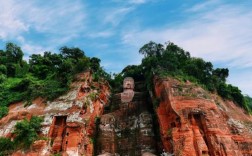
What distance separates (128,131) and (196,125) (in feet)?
25.5

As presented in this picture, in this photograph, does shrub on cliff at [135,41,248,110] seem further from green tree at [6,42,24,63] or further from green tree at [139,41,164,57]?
green tree at [6,42,24,63]

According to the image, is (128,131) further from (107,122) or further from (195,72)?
(195,72)

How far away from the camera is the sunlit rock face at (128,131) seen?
23.7 meters

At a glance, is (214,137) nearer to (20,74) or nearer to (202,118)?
(202,118)

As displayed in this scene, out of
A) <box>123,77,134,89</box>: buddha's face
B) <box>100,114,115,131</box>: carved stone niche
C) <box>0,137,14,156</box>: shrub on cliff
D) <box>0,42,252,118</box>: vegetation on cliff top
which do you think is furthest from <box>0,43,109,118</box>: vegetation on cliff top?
<box>100,114,115,131</box>: carved stone niche

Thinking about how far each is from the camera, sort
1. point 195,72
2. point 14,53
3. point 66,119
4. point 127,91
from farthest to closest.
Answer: point 14,53 → point 127,91 → point 195,72 → point 66,119

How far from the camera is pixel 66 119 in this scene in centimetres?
2338

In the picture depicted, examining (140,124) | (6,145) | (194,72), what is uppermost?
(194,72)

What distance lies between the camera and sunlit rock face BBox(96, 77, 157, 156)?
23.7 meters

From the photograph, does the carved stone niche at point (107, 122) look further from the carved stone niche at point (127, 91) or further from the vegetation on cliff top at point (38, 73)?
the vegetation on cliff top at point (38, 73)

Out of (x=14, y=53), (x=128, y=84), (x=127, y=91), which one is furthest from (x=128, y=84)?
(x=14, y=53)

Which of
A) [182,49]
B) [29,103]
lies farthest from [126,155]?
[182,49]

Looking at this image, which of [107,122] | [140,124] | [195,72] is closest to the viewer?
[140,124]

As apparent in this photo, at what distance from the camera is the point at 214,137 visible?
20.1 m
